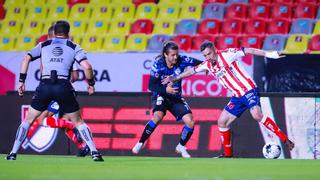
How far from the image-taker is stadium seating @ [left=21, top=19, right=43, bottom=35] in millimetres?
20984

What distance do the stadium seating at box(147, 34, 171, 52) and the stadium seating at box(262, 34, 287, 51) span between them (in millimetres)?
2197

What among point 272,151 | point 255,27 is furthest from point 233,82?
point 255,27

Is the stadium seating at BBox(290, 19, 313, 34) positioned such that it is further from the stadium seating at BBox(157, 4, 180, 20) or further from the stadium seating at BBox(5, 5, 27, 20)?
the stadium seating at BBox(5, 5, 27, 20)

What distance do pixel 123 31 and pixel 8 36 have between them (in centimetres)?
282

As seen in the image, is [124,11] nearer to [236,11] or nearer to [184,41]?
[184,41]

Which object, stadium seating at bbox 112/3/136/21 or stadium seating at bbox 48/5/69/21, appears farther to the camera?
stadium seating at bbox 48/5/69/21

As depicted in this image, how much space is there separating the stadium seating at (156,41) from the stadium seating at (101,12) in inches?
69.3

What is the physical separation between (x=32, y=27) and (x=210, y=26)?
14.5 ft

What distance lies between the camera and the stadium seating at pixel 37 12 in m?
21.4

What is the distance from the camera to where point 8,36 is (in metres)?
21.0

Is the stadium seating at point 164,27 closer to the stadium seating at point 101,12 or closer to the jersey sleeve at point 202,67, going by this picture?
the stadium seating at point 101,12

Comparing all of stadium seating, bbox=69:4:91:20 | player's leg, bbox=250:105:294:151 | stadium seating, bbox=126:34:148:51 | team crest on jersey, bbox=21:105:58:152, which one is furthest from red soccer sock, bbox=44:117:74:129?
stadium seating, bbox=69:4:91:20

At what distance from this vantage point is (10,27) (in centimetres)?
2130

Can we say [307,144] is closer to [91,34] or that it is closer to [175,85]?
[175,85]
